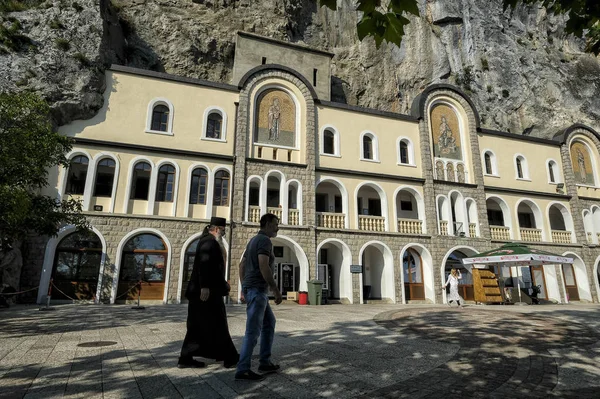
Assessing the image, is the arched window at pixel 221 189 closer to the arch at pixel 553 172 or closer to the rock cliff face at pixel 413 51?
the rock cliff face at pixel 413 51

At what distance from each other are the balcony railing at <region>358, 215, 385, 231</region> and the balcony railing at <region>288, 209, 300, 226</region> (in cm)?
375

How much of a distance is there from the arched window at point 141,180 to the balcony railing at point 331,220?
911 cm

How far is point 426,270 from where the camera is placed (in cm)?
2047

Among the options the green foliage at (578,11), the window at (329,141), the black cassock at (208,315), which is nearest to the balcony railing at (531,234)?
the window at (329,141)

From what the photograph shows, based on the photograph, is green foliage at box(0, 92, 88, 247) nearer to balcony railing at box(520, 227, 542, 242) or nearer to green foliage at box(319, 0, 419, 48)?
green foliage at box(319, 0, 419, 48)

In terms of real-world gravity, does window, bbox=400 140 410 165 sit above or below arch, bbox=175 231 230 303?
above

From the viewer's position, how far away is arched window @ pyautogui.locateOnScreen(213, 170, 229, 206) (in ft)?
58.9

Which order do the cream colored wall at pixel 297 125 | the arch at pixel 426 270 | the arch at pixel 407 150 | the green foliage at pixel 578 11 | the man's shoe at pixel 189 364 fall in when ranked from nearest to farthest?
1. the green foliage at pixel 578 11
2. the man's shoe at pixel 189 364
3. the cream colored wall at pixel 297 125
4. the arch at pixel 426 270
5. the arch at pixel 407 150

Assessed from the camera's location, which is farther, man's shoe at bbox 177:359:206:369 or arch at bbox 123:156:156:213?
arch at bbox 123:156:156:213

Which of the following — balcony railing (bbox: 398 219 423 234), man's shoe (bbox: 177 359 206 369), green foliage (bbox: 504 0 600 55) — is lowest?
man's shoe (bbox: 177 359 206 369)

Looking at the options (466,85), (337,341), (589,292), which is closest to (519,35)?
(466,85)

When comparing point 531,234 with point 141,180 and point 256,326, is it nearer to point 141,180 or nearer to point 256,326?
point 141,180

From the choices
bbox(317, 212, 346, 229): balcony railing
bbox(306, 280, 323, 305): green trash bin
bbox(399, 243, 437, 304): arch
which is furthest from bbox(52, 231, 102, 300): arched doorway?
bbox(399, 243, 437, 304): arch

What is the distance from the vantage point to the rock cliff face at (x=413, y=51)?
28656 millimetres
